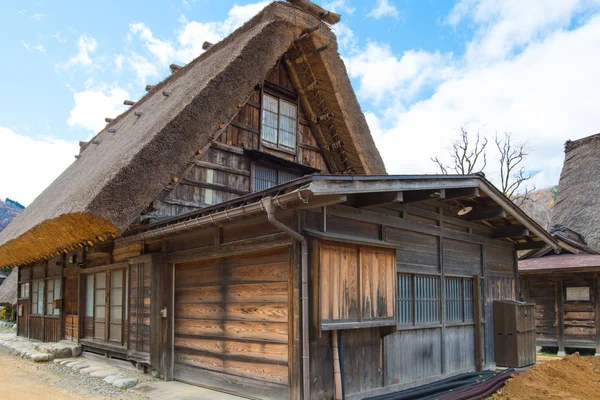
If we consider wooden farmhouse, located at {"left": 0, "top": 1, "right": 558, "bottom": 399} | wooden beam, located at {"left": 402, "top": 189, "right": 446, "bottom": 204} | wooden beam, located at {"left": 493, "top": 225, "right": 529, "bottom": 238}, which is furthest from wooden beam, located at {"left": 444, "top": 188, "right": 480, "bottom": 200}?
wooden beam, located at {"left": 493, "top": 225, "right": 529, "bottom": 238}

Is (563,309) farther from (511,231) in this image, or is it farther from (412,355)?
(412,355)

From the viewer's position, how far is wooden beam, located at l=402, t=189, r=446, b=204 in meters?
7.05

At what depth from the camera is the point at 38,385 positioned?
820 centimetres

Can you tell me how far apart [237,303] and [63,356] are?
6192 mm

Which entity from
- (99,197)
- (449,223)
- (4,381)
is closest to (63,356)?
→ (4,381)

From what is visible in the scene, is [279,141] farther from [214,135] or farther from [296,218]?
[296,218]

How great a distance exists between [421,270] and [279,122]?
5045 millimetres

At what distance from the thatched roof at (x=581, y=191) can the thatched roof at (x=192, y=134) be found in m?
8.54

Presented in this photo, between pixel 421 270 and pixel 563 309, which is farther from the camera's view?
pixel 563 309

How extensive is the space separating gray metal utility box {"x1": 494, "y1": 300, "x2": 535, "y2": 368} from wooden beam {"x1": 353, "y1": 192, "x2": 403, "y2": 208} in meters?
4.39

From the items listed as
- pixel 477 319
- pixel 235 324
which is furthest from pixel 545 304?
pixel 235 324

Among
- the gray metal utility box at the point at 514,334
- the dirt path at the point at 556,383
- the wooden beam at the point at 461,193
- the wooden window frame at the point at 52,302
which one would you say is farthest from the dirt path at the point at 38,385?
the gray metal utility box at the point at 514,334

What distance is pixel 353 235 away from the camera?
21.8 ft

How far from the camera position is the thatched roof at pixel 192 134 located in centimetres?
768
